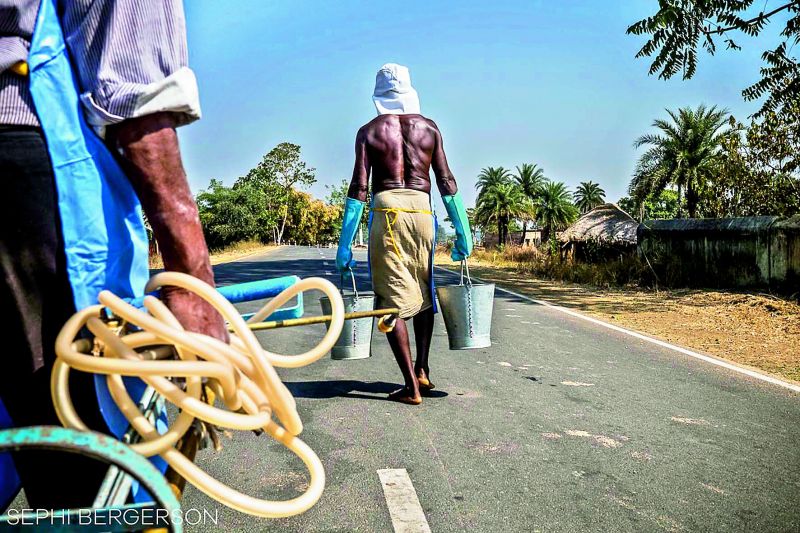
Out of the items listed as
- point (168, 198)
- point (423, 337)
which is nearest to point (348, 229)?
point (423, 337)

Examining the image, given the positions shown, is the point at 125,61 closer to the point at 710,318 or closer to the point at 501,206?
the point at 710,318

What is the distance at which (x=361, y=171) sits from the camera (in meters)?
4.86

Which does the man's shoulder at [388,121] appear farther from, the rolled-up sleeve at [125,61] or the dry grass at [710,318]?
the dry grass at [710,318]

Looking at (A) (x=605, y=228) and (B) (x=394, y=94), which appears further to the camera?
(A) (x=605, y=228)

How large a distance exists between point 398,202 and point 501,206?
62.3 meters

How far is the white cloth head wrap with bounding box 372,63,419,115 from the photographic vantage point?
4.84 metres

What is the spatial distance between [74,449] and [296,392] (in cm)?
407

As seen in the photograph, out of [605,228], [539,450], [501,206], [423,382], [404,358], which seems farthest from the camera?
[501,206]

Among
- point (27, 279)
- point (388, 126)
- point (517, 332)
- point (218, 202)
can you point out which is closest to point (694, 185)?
point (517, 332)

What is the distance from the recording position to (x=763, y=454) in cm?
385

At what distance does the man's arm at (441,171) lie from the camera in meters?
5.00

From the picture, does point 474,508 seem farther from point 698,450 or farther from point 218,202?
point 218,202

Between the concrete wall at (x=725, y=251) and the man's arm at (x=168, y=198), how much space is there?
13.7 meters

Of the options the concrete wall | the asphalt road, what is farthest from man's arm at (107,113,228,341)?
the concrete wall
